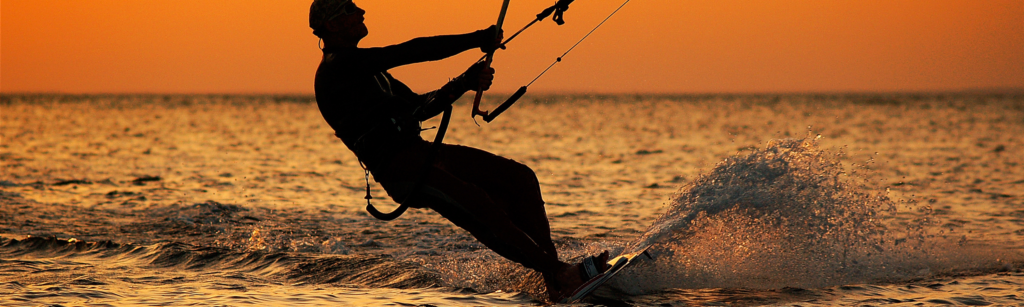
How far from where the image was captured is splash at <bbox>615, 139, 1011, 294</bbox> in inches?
299

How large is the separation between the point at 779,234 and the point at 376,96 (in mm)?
4020

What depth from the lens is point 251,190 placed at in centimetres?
1622

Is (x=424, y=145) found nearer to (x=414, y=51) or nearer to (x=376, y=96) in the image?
(x=376, y=96)

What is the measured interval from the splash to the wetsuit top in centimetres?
230

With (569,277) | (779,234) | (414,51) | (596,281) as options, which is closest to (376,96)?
(414,51)

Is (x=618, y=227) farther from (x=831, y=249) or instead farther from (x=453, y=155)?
(x=453, y=155)

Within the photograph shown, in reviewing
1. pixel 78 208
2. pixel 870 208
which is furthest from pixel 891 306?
pixel 78 208

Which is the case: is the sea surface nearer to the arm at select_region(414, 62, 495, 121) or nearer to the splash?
the splash

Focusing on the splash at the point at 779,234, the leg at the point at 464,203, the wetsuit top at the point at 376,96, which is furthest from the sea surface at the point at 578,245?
the wetsuit top at the point at 376,96

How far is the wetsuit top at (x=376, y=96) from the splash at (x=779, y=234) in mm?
2297

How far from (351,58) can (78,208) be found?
8.94 meters

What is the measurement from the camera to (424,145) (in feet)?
20.6

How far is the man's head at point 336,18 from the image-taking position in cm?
599

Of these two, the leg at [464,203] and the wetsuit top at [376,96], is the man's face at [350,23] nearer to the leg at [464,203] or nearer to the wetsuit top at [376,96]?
the wetsuit top at [376,96]
